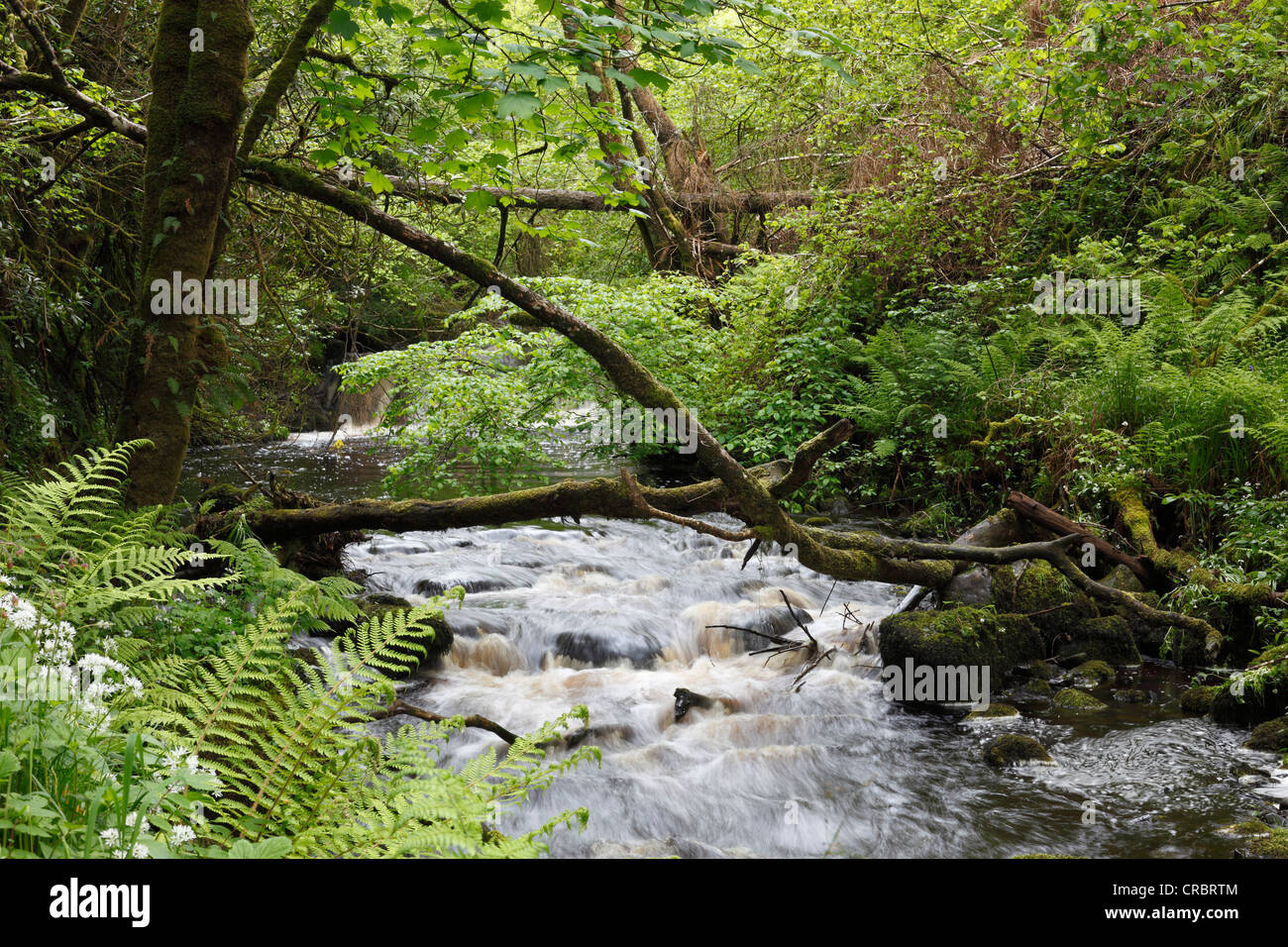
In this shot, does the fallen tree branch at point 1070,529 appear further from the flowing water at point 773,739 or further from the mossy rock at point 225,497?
the mossy rock at point 225,497

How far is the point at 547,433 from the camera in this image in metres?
12.4

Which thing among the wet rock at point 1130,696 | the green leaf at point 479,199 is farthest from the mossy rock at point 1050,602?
the green leaf at point 479,199

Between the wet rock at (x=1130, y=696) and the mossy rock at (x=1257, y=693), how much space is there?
0.55 meters

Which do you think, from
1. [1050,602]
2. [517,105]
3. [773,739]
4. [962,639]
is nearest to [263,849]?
[517,105]

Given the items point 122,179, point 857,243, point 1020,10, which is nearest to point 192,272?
point 122,179

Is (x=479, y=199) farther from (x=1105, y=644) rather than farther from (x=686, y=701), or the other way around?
(x=1105, y=644)

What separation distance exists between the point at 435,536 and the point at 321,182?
7.44 metres

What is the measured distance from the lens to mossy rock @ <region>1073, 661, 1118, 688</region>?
7.05 meters

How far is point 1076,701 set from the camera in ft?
21.8

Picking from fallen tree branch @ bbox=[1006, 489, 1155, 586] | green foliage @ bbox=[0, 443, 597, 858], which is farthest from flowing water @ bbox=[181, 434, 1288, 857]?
green foliage @ bbox=[0, 443, 597, 858]

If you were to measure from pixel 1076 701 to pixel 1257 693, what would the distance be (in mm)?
1185

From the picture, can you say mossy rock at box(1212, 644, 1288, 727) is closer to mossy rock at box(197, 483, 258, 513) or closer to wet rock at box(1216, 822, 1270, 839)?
wet rock at box(1216, 822, 1270, 839)
